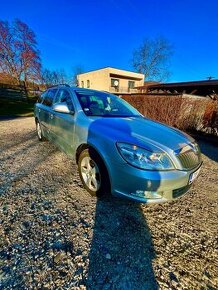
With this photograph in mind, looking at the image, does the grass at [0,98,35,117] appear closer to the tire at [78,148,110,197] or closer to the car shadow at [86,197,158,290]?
the tire at [78,148,110,197]

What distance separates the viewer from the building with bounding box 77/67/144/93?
27.8 meters

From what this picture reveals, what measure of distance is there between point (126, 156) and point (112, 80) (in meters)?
29.3

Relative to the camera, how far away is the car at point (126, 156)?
2086 millimetres

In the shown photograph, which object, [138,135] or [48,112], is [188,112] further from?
[138,135]

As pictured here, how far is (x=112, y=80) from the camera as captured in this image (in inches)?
1147

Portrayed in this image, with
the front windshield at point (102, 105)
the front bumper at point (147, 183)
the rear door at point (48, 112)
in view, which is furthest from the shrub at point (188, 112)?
the front bumper at point (147, 183)

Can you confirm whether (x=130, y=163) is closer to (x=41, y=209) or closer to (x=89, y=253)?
(x=89, y=253)

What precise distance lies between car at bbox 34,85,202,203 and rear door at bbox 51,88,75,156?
2 cm

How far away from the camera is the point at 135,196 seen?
218cm

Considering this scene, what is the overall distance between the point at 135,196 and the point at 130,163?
1.47ft

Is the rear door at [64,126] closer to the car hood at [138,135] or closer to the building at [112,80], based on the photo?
the car hood at [138,135]

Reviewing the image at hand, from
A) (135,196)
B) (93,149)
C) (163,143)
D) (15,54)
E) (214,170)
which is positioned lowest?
(214,170)

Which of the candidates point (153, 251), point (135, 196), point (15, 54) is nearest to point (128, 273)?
point (153, 251)

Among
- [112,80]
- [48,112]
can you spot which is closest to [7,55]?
Result: [112,80]
